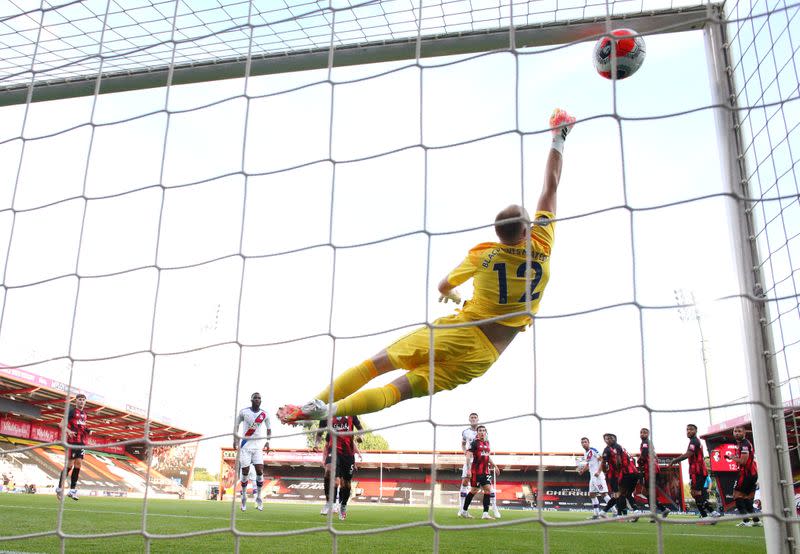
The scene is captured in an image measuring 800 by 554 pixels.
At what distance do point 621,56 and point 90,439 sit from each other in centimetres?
2175

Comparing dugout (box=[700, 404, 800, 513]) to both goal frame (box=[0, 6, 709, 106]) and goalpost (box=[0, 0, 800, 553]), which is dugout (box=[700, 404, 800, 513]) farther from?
goal frame (box=[0, 6, 709, 106])

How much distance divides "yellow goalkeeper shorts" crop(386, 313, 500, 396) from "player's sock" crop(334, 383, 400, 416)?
0.18 metres

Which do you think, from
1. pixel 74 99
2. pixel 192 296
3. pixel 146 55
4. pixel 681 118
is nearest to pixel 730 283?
pixel 681 118

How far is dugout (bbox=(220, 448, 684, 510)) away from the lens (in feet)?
89.3

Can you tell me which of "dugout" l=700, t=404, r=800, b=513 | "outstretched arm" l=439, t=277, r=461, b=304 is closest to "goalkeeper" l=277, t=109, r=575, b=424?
"outstretched arm" l=439, t=277, r=461, b=304

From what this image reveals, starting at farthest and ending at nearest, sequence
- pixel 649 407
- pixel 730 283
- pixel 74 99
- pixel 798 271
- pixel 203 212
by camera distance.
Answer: pixel 74 99
pixel 203 212
pixel 798 271
pixel 730 283
pixel 649 407

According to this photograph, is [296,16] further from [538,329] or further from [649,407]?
[649,407]

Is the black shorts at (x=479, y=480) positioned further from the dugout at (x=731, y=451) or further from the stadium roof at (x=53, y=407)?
the stadium roof at (x=53, y=407)

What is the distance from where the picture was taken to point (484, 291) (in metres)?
3.41

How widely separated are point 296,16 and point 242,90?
586mm

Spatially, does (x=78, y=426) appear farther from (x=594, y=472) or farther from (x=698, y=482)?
(x=698, y=482)

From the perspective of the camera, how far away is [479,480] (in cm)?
922

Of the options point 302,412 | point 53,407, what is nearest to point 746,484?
point 302,412

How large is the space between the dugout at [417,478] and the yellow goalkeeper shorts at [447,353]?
2302 cm
